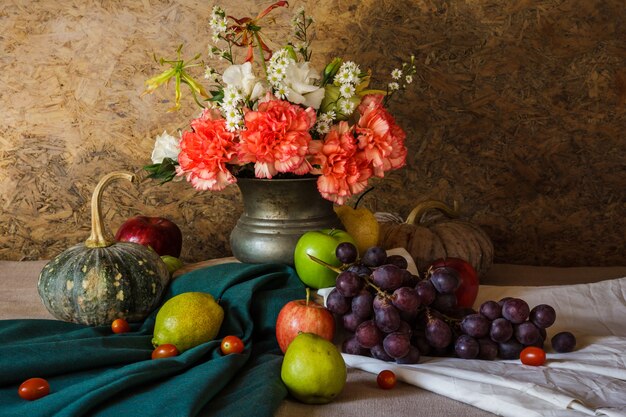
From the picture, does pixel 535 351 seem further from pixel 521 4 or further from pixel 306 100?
pixel 521 4

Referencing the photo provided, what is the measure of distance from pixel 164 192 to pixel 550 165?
1.34 metres

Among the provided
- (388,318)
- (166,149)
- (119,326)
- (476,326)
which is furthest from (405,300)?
(166,149)

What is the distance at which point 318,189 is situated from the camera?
1579 mm

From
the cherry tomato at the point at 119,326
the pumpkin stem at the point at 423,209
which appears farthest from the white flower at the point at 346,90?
the cherry tomato at the point at 119,326

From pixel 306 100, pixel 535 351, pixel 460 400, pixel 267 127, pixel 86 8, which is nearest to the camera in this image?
pixel 460 400

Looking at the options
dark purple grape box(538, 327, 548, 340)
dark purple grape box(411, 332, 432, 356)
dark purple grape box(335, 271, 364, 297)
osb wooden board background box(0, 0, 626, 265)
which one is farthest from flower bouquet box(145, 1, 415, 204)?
osb wooden board background box(0, 0, 626, 265)

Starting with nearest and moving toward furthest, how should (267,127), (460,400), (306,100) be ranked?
(460,400) → (267,127) → (306,100)

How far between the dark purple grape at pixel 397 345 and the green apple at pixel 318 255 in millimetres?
298

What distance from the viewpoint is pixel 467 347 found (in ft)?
4.25

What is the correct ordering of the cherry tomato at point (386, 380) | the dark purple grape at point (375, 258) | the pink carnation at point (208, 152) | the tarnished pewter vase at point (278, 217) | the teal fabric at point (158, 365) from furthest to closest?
the tarnished pewter vase at point (278, 217) → the pink carnation at point (208, 152) → the dark purple grape at point (375, 258) → the cherry tomato at point (386, 380) → the teal fabric at point (158, 365)

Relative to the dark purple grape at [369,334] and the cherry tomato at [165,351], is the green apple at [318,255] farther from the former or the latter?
the cherry tomato at [165,351]

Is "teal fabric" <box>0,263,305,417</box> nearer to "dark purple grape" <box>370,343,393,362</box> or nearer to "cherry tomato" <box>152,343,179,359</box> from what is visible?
"cherry tomato" <box>152,343,179,359</box>

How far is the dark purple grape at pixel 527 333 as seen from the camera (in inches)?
51.0

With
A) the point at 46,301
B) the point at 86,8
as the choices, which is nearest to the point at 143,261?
the point at 46,301
